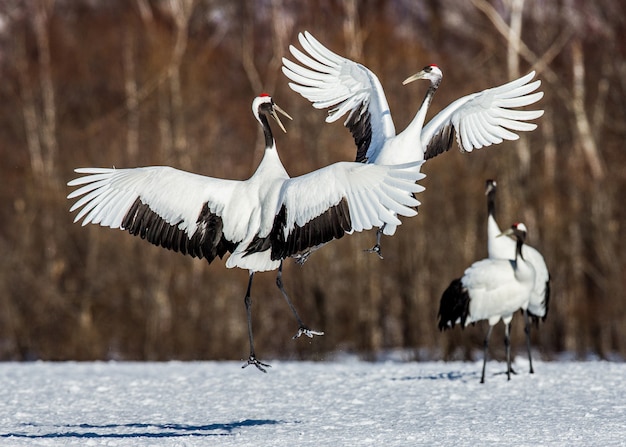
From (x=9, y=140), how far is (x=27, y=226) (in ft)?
11.4

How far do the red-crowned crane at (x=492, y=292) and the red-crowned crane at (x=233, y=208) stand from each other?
3.55 m

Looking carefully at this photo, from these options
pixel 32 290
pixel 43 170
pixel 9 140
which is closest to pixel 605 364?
pixel 32 290

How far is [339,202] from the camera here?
6.86m

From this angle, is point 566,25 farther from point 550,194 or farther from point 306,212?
point 306,212

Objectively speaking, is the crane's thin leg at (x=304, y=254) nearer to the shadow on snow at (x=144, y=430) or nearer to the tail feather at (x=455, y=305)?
the shadow on snow at (x=144, y=430)

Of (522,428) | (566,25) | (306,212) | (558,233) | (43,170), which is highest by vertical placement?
(566,25)

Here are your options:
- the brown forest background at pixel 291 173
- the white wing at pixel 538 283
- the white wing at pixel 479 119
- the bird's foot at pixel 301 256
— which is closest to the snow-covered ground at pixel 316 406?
the white wing at pixel 538 283

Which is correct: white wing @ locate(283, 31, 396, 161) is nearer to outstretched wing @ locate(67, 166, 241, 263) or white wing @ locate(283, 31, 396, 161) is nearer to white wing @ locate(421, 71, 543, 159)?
white wing @ locate(421, 71, 543, 159)

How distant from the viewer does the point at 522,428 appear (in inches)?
304

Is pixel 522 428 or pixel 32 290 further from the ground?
pixel 32 290

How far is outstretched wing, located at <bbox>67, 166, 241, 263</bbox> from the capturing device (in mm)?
7516

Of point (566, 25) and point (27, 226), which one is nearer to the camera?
point (27, 226)

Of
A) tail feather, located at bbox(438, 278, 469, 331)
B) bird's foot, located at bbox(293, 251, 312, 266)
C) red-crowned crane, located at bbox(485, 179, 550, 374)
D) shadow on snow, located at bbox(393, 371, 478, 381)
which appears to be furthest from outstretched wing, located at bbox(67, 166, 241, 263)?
red-crowned crane, located at bbox(485, 179, 550, 374)

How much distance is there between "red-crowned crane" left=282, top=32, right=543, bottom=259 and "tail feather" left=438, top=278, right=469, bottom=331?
3.06 meters
